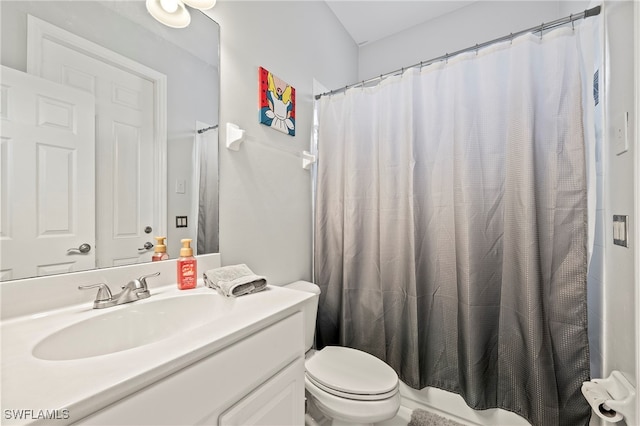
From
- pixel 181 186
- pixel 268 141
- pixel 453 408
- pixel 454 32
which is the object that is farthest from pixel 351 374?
pixel 454 32

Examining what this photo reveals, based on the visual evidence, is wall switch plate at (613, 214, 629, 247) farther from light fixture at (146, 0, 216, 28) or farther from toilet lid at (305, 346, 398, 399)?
light fixture at (146, 0, 216, 28)

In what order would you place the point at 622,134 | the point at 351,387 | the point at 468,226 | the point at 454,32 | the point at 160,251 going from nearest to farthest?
the point at 622,134, the point at 160,251, the point at 351,387, the point at 468,226, the point at 454,32

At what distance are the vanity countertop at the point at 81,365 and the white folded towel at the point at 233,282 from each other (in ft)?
0.49

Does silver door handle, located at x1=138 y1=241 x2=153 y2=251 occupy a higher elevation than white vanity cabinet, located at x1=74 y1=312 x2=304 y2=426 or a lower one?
higher

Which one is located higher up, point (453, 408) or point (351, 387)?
point (351, 387)

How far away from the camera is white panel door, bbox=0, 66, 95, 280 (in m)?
0.70

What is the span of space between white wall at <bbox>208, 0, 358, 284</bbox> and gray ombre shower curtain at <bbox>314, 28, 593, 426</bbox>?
0.18m

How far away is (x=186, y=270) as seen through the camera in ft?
→ 3.18

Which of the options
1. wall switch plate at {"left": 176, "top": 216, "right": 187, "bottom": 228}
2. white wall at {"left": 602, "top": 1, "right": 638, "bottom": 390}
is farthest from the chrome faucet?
white wall at {"left": 602, "top": 1, "right": 638, "bottom": 390}

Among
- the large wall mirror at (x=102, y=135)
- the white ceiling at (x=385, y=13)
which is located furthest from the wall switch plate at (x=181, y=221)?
the white ceiling at (x=385, y=13)

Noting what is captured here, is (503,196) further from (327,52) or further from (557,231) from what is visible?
(327,52)

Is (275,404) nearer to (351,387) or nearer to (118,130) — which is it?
(351,387)

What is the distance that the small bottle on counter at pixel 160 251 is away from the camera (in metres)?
0.98

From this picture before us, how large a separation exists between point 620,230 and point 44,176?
1760 millimetres
